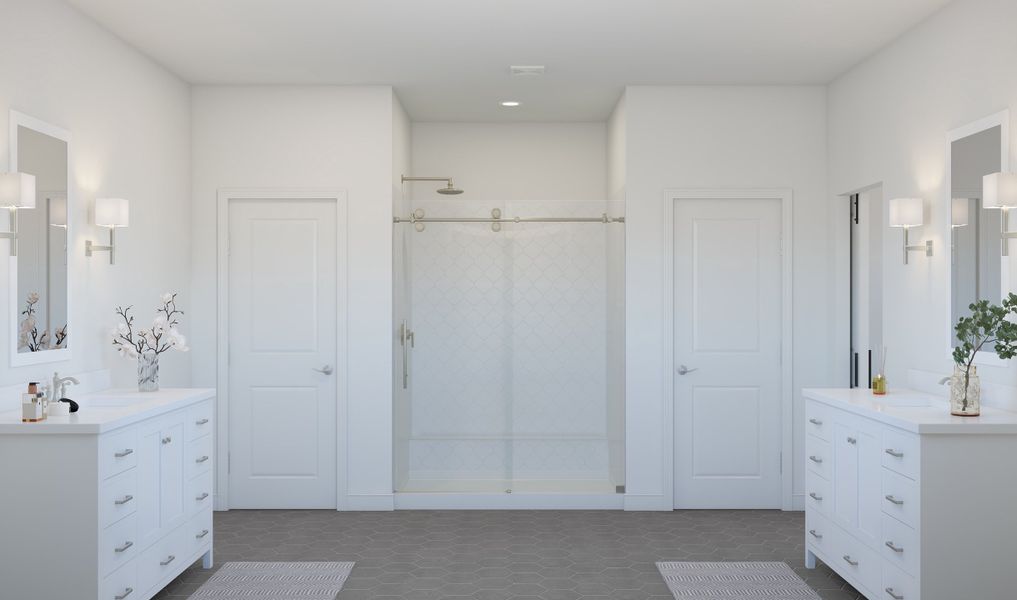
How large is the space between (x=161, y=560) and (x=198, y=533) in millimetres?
442

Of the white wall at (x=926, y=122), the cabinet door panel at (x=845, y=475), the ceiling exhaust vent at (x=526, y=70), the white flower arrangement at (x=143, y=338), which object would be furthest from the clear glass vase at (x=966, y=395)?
the white flower arrangement at (x=143, y=338)

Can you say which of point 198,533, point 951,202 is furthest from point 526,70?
point 198,533

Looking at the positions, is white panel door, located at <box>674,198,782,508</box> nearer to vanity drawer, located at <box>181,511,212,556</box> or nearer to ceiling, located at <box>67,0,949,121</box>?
ceiling, located at <box>67,0,949,121</box>

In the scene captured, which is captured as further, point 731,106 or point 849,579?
point 731,106

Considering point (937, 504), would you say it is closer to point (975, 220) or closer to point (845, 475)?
point (845, 475)

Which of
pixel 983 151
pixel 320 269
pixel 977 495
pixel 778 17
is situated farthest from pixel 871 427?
pixel 320 269

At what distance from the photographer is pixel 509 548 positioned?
4934mm

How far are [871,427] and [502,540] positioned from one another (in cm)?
227

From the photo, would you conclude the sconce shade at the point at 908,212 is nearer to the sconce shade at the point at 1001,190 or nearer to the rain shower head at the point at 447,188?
the sconce shade at the point at 1001,190

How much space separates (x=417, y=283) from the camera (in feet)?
19.9

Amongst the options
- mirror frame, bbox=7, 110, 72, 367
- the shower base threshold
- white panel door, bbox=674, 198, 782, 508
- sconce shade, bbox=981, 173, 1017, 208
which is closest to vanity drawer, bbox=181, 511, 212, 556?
mirror frame, bbox=7, 110, 72, 367

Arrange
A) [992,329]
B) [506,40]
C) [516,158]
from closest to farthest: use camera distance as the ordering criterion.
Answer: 1. [992,329]
2. [506,40]
3. [516,158]

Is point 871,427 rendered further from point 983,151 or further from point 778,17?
point 778,17

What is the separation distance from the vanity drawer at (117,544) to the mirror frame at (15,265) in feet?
→ 2.96
